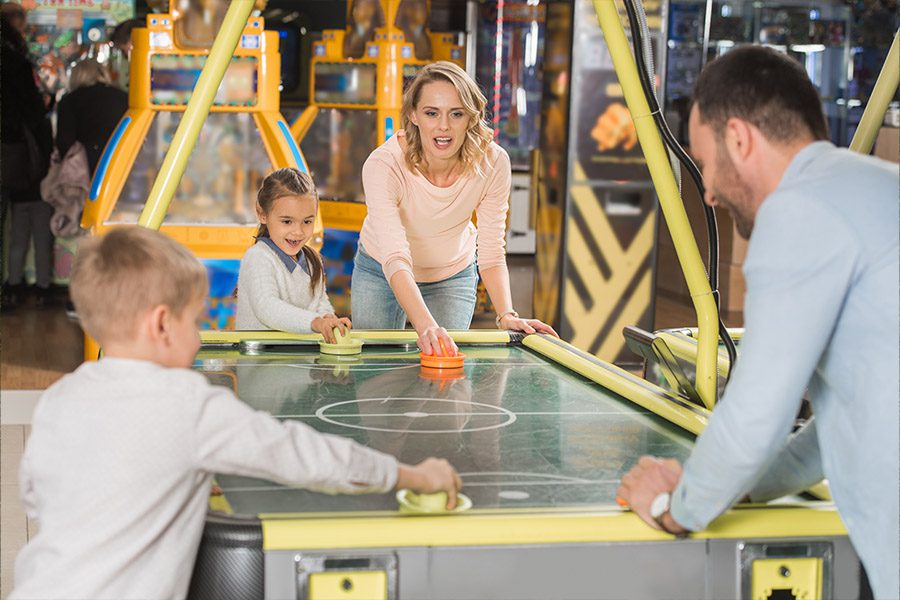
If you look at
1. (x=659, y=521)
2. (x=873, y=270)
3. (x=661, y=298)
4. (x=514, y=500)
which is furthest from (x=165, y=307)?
(x=661, y=298)

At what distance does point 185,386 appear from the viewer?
1.54 metres

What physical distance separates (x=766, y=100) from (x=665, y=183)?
64cm

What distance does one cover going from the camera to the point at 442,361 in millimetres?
2727

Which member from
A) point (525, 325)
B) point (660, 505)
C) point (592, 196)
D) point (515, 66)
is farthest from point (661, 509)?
point (515, 66)

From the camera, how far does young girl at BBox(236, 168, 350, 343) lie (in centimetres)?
321

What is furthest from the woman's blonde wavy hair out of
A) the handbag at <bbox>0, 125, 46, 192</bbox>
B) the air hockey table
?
the handbag at <bbox>0, 125, 46, 192</bbox>

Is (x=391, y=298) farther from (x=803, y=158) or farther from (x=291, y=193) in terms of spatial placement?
(x=803, y=158)

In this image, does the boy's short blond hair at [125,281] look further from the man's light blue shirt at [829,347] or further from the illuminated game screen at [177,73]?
the illuminated game screen at [177,73]

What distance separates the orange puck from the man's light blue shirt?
1216 mm

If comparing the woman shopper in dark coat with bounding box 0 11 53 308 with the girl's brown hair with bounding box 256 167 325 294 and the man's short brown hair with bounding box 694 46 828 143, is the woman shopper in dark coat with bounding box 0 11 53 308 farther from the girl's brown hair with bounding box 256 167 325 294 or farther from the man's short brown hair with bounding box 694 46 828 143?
the man's short brown hair with bounding box 694 46 828 143

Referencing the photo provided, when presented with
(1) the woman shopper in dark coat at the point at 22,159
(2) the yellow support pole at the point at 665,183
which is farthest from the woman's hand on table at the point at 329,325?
(1) the woman shopper in dark coat at the point at 22,159

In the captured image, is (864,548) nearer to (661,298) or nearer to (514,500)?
(514,500)

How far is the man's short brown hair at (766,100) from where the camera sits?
1529 mm

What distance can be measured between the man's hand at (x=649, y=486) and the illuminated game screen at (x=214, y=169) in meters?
4.05
